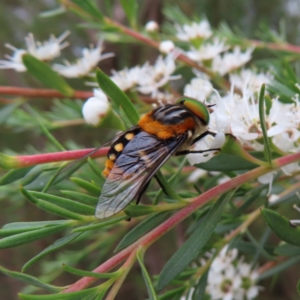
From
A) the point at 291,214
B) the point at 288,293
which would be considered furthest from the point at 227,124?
the point at 288,293

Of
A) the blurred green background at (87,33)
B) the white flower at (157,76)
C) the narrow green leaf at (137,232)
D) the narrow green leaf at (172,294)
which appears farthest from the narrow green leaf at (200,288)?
the blurred green background at (87,33)

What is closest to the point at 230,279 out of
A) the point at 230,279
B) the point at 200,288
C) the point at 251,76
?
the point at 230,279

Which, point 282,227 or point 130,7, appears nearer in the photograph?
point 282,227

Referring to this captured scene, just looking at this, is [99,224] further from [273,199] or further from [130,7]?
[130,7]

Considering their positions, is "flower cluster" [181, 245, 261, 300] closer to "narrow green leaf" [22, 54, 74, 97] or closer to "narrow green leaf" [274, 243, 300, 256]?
"narrow green leaf" [274, 243, 300, 256]

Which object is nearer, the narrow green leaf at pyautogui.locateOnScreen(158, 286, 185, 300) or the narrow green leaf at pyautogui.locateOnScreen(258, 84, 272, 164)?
the narrow green leaf at pyautogui.locateOnScreen(258, 84, 272, 164)

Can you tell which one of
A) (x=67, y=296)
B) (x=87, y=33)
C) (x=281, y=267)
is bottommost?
(x=281, y=267)

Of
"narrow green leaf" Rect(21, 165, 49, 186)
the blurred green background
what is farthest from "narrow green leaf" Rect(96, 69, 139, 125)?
the blurred green background
